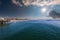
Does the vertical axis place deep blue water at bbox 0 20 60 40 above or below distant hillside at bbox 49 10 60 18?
below

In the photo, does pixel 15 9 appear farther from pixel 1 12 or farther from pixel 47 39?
pixel 47 39

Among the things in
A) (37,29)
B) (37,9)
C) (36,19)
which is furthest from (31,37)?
(37,9)

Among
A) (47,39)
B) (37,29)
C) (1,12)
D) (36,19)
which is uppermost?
(1,12)

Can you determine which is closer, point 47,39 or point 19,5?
point 47,39

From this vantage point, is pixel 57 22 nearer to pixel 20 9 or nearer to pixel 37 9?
pixel 37 9

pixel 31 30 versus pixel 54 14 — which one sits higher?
pixel 54 14

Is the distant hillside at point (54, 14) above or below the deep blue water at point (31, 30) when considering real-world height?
above

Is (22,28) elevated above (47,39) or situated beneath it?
elevated above
